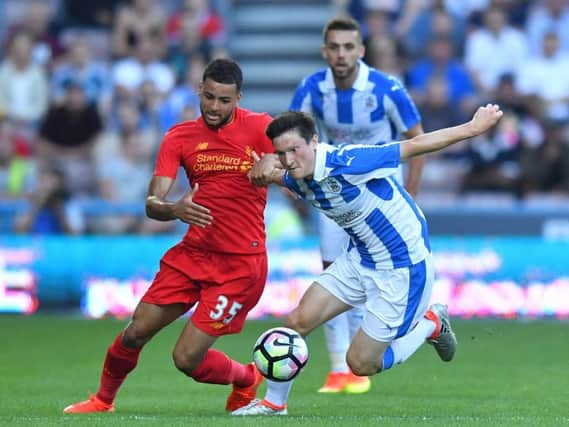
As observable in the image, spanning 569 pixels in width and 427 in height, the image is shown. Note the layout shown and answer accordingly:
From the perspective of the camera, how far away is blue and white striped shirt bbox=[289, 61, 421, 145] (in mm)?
10070

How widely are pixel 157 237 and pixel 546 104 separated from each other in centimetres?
567

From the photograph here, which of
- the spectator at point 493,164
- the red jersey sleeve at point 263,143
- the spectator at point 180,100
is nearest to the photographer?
the red jersey sleeve at point 263,143

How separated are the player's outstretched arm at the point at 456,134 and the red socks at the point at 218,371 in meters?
1.83

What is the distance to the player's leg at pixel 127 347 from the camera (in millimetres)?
8578

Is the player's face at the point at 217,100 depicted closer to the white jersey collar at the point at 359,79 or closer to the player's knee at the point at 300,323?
the player's knee at the point at 300,323

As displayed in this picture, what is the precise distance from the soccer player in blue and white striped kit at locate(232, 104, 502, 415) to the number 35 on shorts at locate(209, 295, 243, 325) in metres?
0.36

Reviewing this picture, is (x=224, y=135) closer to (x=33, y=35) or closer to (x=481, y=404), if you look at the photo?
(x=481, y=404)

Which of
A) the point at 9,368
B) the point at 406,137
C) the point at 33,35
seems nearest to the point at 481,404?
the point at 406,137

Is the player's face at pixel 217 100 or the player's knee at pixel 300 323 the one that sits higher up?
the player's face at pixel 217 100

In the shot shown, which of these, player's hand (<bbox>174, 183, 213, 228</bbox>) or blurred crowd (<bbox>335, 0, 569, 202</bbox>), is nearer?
player's hand (<bbox>174, 183, 213, 228</bbox>)

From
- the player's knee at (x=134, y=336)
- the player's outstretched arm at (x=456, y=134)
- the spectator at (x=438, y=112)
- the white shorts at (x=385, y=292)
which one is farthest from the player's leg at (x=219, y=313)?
the spectator at (x=438, y=112)

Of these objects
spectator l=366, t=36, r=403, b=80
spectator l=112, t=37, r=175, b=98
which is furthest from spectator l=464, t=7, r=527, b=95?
spectator l=112, t=37, r=175, b=98

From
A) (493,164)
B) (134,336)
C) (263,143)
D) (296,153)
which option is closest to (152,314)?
(134,336)

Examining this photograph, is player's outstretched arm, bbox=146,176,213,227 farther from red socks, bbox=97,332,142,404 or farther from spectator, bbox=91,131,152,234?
spectator, bbox=91,131,152,234
